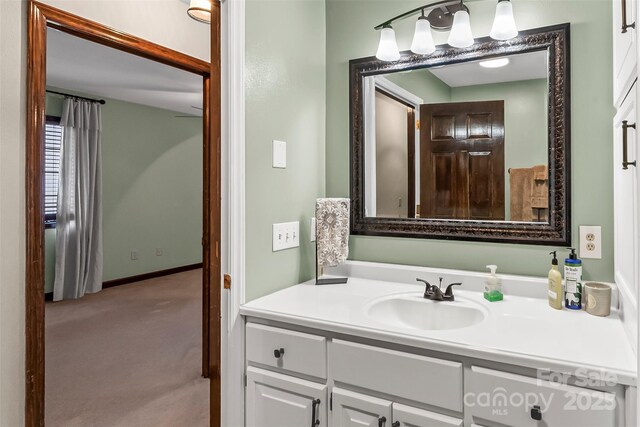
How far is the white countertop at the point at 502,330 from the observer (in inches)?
39.7

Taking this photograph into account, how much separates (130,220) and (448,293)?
16.7ft

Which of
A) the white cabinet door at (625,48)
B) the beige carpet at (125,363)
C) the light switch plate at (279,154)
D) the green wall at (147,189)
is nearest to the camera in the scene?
the white cabinet door at (625,48)

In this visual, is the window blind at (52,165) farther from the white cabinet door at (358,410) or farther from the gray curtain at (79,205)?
the white cabinet door at (358,410)

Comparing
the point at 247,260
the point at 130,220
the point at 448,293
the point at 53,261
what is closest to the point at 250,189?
the point at 247,260

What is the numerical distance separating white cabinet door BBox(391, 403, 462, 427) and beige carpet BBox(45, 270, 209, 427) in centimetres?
144

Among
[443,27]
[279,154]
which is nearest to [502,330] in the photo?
[279,154]

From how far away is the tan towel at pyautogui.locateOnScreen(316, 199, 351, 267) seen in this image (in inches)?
70.3

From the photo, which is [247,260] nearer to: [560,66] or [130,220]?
[560,66]

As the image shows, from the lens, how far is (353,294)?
1.63 metres

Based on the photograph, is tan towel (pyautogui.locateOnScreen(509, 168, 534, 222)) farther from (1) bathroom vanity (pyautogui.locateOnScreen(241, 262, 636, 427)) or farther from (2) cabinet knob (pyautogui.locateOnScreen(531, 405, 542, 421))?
(2) cabinet knob (pyautogui.locateOnScreen(531, 405, 542, 421))

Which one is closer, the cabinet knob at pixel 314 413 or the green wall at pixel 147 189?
the cabinet knob at pixel 314 413

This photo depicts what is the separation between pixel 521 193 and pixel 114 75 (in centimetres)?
412

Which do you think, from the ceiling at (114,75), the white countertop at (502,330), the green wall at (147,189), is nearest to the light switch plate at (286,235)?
the white countertop at (502,330)

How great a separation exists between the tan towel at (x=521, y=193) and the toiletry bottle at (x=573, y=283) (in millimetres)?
249
